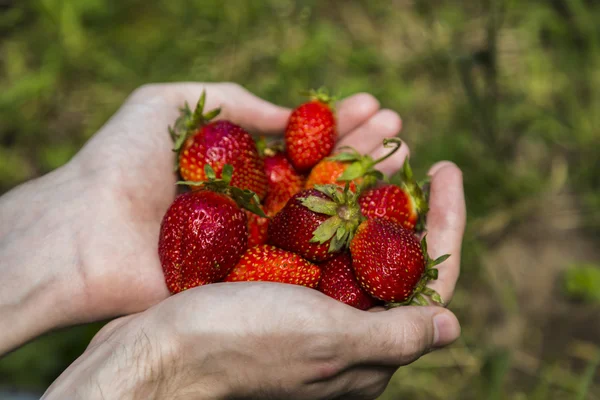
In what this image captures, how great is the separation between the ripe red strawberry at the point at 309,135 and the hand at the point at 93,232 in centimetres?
25

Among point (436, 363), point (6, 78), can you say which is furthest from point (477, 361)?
point (6, 78)

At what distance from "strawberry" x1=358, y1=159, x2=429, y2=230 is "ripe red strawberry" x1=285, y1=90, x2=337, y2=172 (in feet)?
0.99

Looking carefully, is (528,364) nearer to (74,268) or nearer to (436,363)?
(436,363)

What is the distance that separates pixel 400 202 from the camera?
2109 millimetres

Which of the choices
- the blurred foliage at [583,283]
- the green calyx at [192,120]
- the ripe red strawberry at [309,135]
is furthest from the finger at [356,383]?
the blurred foliage at [583,283]

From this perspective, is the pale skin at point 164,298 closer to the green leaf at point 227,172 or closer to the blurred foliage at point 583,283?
the green leaf at point 227,172

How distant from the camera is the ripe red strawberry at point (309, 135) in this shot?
2.35 meters

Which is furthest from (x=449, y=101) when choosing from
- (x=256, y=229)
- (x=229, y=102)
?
(x=256, y=229)

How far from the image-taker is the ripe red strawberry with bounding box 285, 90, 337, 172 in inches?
A: 92.7

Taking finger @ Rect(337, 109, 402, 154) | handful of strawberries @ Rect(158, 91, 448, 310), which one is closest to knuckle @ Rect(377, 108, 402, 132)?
finger @ Rect(337, 109, 402, 154)

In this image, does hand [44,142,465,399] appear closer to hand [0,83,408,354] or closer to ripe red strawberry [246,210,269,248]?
hand [0,83,408,354]

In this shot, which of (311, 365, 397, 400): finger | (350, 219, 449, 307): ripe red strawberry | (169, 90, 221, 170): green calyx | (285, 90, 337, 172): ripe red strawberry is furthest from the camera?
(285, 90, 337, 172): ripe red strawberry

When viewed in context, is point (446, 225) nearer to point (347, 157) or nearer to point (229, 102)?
point (347, 157)

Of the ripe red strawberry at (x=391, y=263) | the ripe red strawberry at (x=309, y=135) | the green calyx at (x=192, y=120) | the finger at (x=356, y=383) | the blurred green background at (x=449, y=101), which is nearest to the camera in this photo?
the finger at (x=356, y=383)
